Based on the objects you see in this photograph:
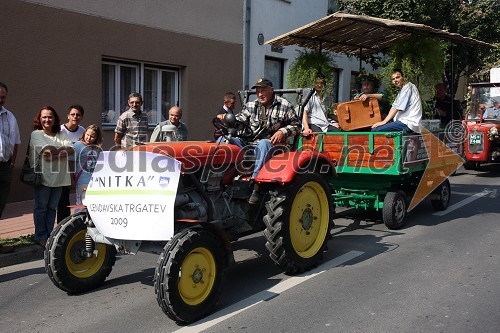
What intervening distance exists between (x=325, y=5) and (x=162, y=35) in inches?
301

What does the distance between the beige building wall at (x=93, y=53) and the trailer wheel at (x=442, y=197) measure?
5.81 meters

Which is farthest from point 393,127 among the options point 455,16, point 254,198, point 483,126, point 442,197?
point 455,16

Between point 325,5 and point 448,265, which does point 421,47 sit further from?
point 325,5

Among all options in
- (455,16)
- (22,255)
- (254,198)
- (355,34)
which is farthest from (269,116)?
(455,16)

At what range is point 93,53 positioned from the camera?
9.62 metres

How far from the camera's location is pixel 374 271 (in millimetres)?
5305

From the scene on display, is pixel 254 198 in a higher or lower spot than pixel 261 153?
lower

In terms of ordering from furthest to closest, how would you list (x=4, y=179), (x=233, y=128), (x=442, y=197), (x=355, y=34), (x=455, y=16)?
(x=455, y=16) < (x=355, y=34) < (x=442, y=197) < (x=4, y=179) < (x=233, y=128)

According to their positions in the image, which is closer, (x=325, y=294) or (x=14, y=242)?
(x=325, y=294)

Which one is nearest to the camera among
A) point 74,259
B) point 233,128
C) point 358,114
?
point 74,259

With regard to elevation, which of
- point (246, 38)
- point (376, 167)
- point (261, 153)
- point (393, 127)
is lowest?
point (376, 167)

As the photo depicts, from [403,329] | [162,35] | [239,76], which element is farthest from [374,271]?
[239,76]

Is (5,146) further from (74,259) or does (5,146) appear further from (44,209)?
(74,259)

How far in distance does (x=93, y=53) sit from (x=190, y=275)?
6.91m
